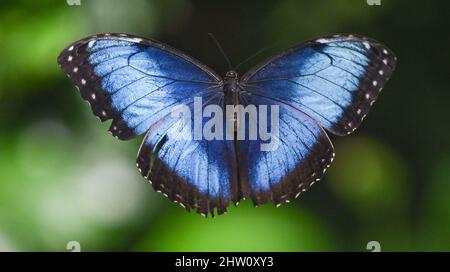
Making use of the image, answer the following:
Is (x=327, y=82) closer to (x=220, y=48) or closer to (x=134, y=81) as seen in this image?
(x=220, y=48)

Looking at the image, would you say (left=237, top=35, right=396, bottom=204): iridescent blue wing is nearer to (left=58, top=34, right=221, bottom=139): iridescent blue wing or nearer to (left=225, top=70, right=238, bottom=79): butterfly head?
(left=225, top=70, right=238, bottom=79): butterfly head

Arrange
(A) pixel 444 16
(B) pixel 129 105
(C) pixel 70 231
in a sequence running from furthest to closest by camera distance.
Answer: (A) pixel 444 16
(C) pixel 70 231
(B) pixel 129 105

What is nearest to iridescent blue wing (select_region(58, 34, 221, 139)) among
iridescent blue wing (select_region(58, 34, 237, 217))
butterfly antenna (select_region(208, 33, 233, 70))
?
iridescent blue wing (select_region(58, 34, 237, 217))

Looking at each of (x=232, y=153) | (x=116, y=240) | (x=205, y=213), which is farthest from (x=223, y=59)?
(x=116, y=240)

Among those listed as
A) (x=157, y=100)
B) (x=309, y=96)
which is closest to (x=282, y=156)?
(x=309, y=96)

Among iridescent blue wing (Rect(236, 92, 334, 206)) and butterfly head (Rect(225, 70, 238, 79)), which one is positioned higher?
butterfly head (Rect(225, 70, 238, 79))

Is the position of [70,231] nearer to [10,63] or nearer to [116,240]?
[116,240]
